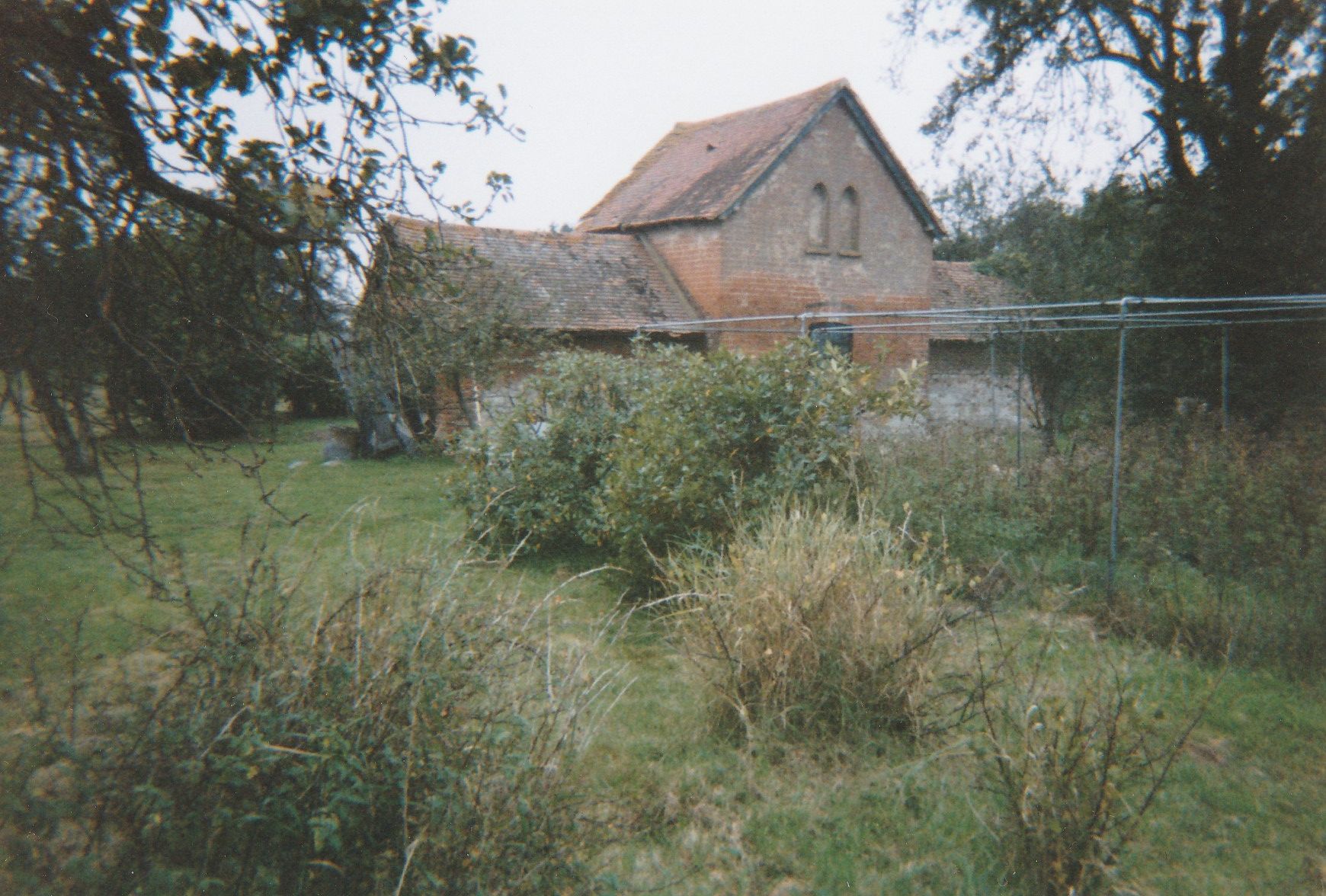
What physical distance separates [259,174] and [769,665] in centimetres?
328

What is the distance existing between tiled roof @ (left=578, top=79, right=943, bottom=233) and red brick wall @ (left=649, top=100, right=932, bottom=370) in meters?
0.30

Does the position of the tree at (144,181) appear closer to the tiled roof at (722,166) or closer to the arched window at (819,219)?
the tiled roof at (722,166)

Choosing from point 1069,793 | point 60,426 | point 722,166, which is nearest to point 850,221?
point 722,166

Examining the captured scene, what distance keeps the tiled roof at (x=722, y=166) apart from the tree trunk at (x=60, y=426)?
16.1 metres

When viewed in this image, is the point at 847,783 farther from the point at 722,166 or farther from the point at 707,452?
the point at 722,166

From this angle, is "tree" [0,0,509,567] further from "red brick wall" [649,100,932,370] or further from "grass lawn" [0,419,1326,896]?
"red brick wall" [649,100,932,370]

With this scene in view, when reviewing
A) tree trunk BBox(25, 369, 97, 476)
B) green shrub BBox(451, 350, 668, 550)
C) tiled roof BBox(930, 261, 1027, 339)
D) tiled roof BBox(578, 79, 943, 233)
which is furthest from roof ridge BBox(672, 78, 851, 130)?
tree trunk BBox(25, 369, 97, 476)

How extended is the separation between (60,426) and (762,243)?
17.1 m

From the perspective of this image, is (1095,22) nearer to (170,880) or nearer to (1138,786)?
(1138,786)

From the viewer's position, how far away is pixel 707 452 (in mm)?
6562

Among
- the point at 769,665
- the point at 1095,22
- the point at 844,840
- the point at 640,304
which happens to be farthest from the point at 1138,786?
the point at 640,304

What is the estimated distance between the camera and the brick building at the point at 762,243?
59.6 ft

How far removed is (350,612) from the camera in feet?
10.5

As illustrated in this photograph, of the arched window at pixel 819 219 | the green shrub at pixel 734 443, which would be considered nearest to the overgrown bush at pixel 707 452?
the green shrub at pixel 734 443
